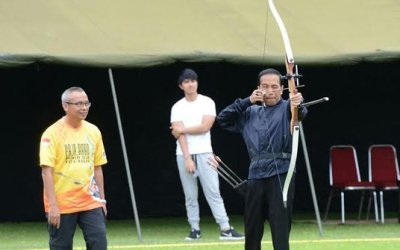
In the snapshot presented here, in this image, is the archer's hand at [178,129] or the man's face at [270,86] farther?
the archer's hand at [178,129]

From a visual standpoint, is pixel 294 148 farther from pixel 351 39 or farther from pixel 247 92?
pixel 247 92

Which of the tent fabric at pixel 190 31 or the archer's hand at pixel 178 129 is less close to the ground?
the tent fabric at pixel 190 31

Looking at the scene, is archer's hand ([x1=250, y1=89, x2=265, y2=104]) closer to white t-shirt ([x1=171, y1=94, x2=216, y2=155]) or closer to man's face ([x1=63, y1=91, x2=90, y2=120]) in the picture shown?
man's face ([x1=63, y1=91, x2=90, y2=120])

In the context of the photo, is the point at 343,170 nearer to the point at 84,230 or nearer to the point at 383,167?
the point at 383,167

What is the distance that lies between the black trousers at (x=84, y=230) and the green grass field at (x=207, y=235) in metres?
2.88

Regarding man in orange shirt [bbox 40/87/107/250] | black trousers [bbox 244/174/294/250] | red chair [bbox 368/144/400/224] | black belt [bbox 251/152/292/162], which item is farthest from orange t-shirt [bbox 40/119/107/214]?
red chair [bbox 368/144/400/224]

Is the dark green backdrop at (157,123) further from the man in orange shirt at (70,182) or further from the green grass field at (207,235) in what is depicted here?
the man in orange shirt at (70,182)

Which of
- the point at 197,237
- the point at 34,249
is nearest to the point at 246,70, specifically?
the point at 197,237

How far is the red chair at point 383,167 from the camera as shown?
1387cm

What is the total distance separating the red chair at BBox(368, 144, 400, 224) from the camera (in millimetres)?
13867

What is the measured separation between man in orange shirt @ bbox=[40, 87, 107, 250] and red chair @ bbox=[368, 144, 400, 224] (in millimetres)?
6138

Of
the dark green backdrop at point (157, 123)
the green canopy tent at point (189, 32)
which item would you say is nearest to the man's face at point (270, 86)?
the green canopy tent at point (189, 32)

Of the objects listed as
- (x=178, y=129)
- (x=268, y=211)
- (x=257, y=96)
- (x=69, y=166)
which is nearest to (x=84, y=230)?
(x=69, y=166)

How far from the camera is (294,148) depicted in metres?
8.46
